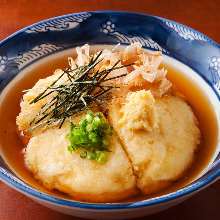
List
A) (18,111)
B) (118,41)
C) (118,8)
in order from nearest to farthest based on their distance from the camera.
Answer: (18,111), (118,41), (118,8)

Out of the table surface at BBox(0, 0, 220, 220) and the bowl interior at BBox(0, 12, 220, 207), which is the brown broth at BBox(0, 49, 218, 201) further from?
the table surface at BBox(0, 0, 220, 220)

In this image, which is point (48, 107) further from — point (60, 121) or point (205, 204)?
point (205, 204)

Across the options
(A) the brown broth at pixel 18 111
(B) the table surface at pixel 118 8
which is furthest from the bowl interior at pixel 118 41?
(B) the table surface at pixel 118 8

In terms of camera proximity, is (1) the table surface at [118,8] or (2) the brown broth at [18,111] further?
(1) the table surface at [118,8]

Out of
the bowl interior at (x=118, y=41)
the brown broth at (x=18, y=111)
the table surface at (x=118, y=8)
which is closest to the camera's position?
the brown broth at (x=18, y=111)

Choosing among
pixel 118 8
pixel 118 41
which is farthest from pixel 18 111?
pixel 118 8

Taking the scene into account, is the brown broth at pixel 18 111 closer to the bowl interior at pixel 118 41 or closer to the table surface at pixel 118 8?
the bowl interior at pixel 118 41

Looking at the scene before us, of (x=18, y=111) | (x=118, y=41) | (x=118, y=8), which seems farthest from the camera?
(x=118, y=8)

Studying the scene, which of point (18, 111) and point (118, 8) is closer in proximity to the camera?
point (18, 111)

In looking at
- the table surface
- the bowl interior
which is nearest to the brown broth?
the bowl interior

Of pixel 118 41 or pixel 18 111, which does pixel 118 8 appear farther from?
pixel 18 111
